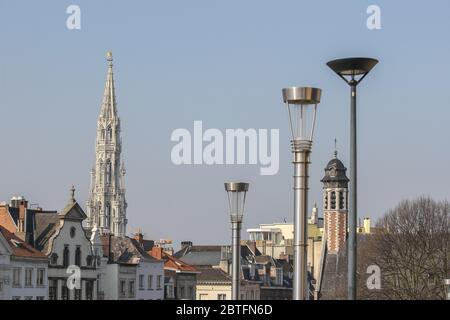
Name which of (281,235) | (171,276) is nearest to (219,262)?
(171,276)

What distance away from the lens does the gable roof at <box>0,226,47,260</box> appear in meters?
64.1

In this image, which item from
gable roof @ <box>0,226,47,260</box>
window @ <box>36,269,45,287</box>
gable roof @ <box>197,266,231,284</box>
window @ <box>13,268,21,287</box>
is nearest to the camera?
window @ <box>13,268,21,287</box>

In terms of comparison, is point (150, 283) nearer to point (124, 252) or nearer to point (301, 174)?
point (124, 252)

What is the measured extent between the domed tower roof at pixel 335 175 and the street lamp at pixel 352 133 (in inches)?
3664

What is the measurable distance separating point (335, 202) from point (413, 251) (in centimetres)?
4304

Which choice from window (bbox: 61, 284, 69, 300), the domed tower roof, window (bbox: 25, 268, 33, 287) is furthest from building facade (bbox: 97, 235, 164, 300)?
the domed tower roof

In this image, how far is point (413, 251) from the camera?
73.2 metres

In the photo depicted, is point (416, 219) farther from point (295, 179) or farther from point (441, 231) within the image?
point (295, 179)

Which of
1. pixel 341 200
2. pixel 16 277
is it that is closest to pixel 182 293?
pixel 16 277

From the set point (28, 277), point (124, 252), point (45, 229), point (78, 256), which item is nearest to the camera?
point (28, 277)

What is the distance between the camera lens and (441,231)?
73.3 metres

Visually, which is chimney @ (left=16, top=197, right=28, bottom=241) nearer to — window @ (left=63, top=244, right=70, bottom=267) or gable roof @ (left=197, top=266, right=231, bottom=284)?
window @ (left=63, top=244, right=70, bottom=267)

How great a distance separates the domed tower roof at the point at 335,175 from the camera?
376ft

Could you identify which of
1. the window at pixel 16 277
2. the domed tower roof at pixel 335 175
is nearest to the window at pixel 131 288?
the window at pixel 16 277
